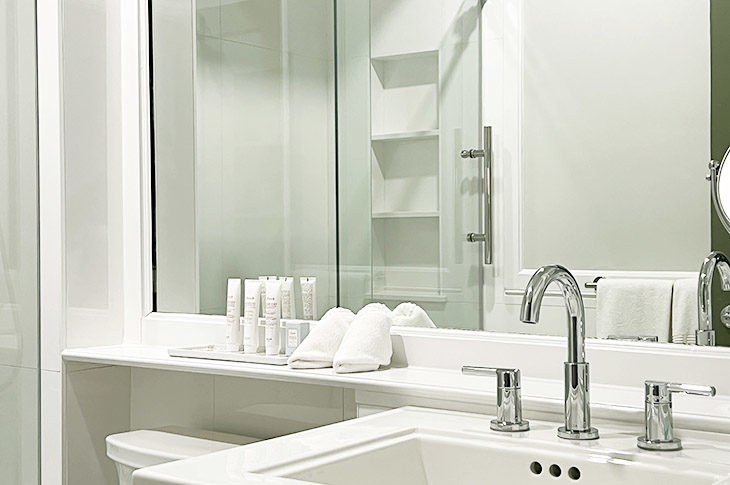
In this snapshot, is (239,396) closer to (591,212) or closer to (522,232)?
(522,232)

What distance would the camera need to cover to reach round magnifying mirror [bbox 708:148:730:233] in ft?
4.54

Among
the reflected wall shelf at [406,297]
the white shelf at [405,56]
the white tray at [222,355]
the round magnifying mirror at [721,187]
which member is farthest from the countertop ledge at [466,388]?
the white shelf at [405,56]

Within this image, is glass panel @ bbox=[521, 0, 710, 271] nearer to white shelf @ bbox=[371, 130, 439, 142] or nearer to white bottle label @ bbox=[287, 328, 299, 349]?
white shelf @ bbox=[371, 130, 439, 142]

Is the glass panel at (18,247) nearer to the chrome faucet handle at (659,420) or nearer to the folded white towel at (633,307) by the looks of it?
the folded white towel at (633,307)

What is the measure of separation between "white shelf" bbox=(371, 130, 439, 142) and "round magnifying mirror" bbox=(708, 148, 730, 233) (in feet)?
1.59

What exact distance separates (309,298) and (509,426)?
0.63 metres

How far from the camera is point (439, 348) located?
1654 mm

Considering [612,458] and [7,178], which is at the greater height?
[7,178]

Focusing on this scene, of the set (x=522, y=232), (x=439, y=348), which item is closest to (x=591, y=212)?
(x=522, y=232)

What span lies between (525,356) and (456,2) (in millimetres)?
626

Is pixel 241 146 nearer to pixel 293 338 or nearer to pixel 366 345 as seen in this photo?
pixel 293 338

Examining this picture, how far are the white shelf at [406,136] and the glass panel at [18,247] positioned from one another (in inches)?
31.2

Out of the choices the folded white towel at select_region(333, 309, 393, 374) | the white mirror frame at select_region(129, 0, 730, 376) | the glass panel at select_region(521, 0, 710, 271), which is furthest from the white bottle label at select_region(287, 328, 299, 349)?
the glass panel at select_region(521, 0, 710, 271)

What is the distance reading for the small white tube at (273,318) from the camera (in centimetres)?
180
